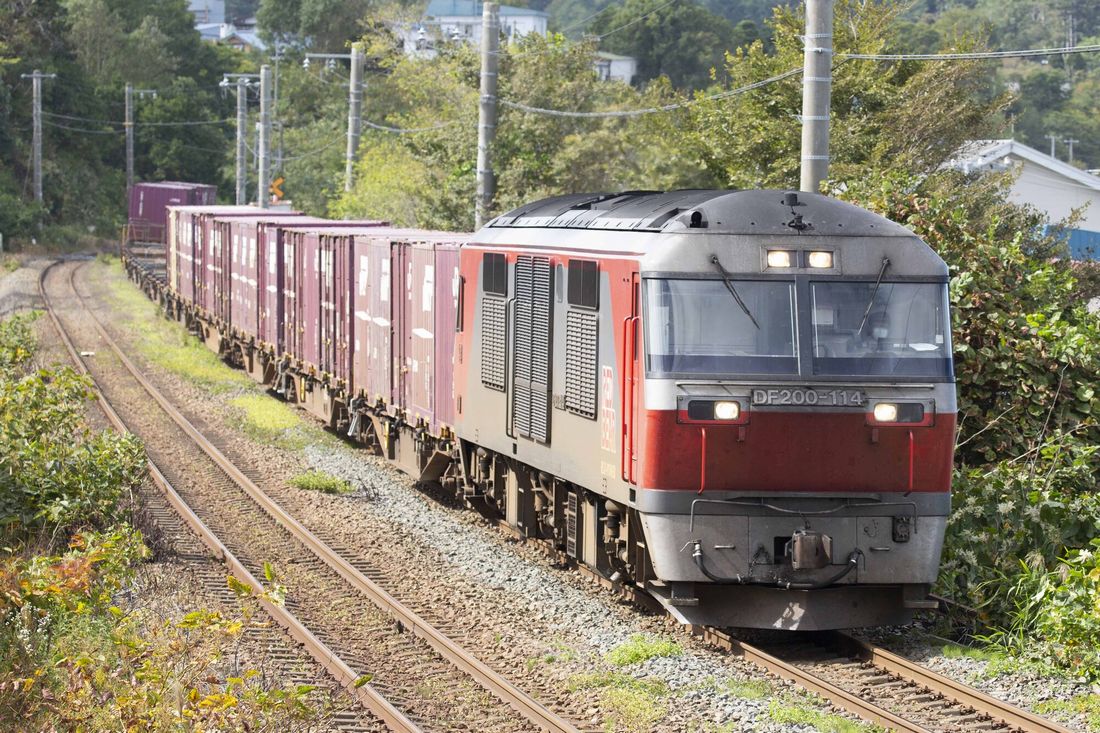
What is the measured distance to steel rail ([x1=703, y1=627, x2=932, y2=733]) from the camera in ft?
28.2

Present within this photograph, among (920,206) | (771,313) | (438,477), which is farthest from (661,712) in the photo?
(438,477)

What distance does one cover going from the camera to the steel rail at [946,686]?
8.54 metres

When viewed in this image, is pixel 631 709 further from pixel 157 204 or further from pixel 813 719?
Answer: pixel 157 204

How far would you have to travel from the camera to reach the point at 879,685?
31.7 ft

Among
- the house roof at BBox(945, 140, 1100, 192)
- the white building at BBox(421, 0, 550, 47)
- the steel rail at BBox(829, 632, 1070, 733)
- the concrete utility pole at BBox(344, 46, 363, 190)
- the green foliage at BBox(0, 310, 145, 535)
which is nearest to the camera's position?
the steel rail at BBox(829, 632, 1070, 733)

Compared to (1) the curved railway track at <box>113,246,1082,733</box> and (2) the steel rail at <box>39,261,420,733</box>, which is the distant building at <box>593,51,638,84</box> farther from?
(1) the curved railway track at <box>113,246,1082,733</box>

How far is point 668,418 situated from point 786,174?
14070 mm

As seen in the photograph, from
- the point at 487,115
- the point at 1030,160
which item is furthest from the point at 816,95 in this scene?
the point at 1030,160

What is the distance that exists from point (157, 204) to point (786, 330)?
166 feet

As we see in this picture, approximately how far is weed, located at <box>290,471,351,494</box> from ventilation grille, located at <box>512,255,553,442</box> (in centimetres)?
494

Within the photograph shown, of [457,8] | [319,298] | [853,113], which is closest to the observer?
[319,298]

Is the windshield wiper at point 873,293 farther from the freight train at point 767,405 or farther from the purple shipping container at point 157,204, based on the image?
the purple shipping container at point 157,204

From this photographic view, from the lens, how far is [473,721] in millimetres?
9008

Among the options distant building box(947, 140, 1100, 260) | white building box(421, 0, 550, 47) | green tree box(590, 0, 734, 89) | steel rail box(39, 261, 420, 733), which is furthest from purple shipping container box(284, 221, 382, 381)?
white building box(421, 0, 550, 47)
